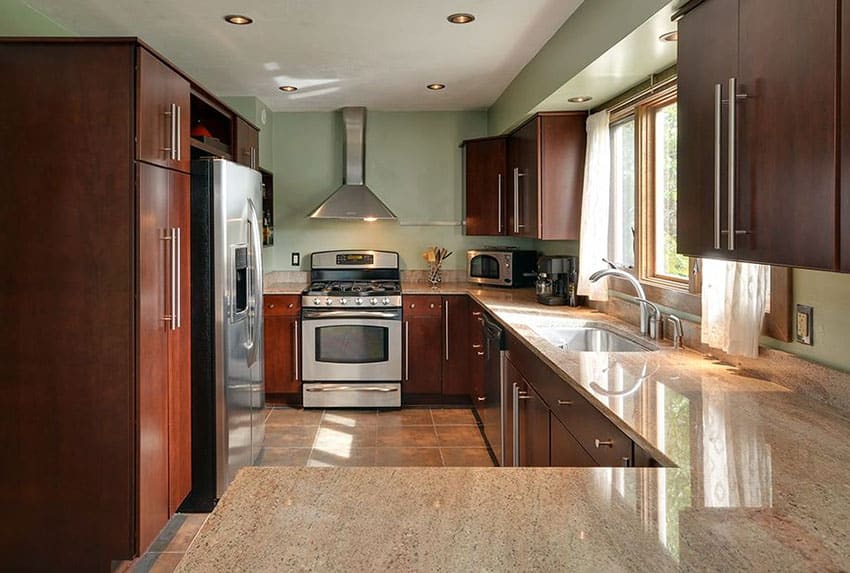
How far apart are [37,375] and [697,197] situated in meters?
2.39

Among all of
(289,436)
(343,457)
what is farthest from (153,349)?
(289,436)

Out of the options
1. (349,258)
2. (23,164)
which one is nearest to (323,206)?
(349,258)

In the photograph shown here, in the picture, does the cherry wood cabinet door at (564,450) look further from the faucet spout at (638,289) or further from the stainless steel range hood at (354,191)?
the stainless steel range hood at (354,191)

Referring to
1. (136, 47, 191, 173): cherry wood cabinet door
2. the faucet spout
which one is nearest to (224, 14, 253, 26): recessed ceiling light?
(136, 47, 191, 173): cherry wood cabinet door

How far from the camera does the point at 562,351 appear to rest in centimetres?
272

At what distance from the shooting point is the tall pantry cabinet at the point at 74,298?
2.48 meters

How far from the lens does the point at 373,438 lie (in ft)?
15.1

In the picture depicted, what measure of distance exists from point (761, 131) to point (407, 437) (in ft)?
11.4

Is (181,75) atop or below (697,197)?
atop

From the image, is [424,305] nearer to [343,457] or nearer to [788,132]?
[343,457]

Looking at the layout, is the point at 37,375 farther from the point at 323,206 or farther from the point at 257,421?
the point at 323,206

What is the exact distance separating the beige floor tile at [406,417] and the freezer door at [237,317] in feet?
4.11

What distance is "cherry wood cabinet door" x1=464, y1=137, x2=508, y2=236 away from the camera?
525 centimetres

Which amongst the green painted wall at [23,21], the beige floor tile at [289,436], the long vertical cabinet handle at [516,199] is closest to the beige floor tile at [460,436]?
the beige floor tile at [289,436]
